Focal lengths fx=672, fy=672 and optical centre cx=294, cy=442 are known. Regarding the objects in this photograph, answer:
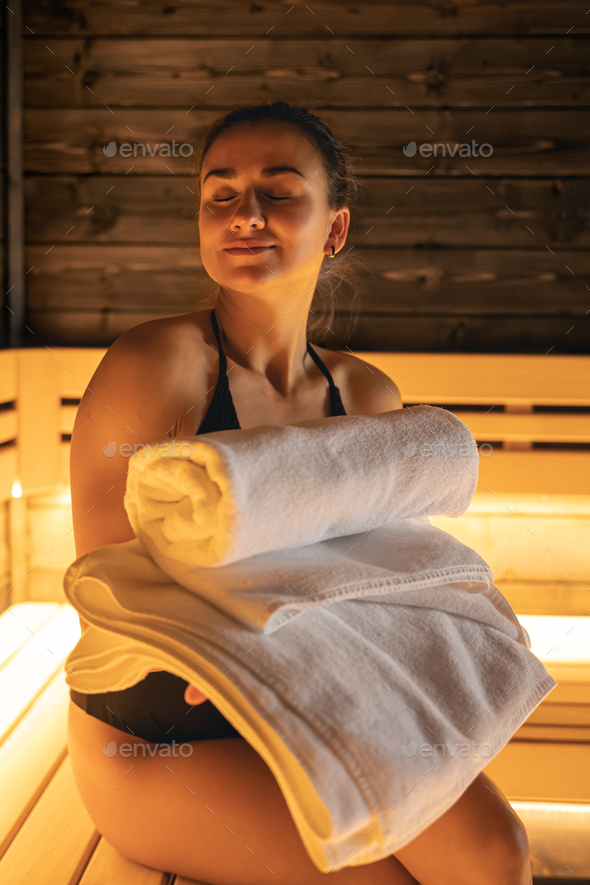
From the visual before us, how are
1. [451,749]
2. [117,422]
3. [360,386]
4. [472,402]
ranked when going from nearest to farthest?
[451,749]
[117,422]
[360,386]
[472,402]

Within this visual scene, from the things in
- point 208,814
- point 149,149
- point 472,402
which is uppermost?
point 149,149

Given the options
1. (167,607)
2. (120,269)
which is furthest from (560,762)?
(120,269)

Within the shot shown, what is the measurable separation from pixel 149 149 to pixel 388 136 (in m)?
0.66

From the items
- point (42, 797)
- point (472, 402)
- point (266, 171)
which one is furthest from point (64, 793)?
point (472, 402)

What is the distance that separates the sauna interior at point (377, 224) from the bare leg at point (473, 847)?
1.08 m

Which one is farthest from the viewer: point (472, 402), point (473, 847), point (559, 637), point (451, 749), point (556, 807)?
point (472, 402)

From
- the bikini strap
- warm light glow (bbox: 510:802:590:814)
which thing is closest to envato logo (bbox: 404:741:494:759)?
the bikini strap

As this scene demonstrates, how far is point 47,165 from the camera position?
188cm

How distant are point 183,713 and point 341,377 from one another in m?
0.61

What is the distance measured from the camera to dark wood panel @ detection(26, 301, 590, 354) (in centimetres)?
192

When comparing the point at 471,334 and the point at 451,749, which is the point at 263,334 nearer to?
the point at 451,749

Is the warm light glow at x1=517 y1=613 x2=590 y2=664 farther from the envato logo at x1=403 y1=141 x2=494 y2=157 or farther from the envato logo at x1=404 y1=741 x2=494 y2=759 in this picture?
the envato logo at x1=403 y1=141 x2=494 y2=157

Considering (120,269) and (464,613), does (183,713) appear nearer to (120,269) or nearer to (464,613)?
(464,613)

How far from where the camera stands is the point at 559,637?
1.63 meters
